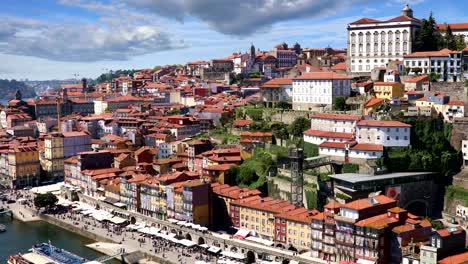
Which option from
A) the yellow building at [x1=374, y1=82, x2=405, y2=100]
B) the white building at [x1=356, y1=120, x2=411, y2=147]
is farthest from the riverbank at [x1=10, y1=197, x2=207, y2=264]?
→ the yellow building at [x1=374, y1=82, x2=405, y2=100]

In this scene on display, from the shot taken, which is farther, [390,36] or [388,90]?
[390,36]

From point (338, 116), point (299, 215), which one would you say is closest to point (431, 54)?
point (338, 116)

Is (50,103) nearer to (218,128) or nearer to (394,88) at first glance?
(218,128)

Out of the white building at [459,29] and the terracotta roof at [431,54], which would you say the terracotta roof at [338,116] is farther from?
the white building at [459,29]

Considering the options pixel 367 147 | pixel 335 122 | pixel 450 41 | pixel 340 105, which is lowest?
pixel 367 147

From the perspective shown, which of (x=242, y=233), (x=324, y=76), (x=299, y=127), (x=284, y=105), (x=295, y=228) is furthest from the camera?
(x=284, y=105)

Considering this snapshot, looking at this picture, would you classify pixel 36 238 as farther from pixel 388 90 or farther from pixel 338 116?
pixel 388 90

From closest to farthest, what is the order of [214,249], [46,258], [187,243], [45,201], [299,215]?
[46,258]
[299,215]
[214,249]
[187,243]
[45,201]
